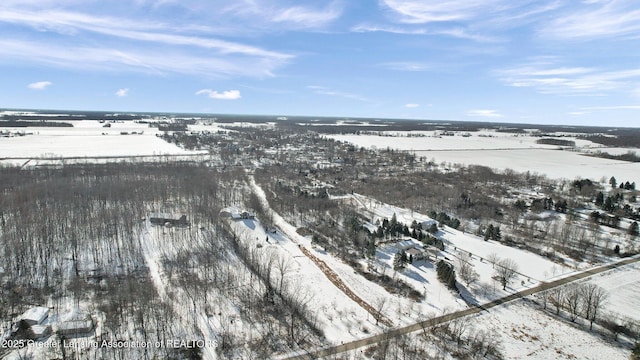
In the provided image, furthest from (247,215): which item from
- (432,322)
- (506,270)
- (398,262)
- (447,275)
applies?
(506,270)

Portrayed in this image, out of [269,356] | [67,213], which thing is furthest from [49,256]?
[269,356]

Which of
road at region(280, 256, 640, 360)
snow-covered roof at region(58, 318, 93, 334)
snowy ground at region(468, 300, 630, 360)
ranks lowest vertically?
snowy ground at region(468, 300, 630, 360)

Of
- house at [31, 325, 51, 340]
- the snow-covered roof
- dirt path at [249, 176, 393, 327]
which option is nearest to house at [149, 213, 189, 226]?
dirt path at [249, 176, 393, 327]

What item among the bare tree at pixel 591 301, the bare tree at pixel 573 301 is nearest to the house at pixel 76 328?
the bare tree at pixel 573 301

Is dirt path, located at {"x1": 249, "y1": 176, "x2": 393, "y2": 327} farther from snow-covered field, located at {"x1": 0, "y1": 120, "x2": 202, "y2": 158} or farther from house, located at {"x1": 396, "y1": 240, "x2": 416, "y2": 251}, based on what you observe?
snow-covered field, located at {"x1": 0, "y1": 120, "x2": 202, "y2": 158}

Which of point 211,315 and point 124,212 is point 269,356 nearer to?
point 211,315

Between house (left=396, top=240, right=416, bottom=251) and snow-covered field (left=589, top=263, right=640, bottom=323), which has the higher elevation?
house (left=396, top=240, right=416, bottom=251)

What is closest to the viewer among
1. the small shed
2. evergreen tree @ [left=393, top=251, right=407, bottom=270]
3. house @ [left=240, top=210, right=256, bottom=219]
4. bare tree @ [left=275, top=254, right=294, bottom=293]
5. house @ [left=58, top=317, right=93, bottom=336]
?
house @ [left=58, top=317, right=93, bottom=336]
